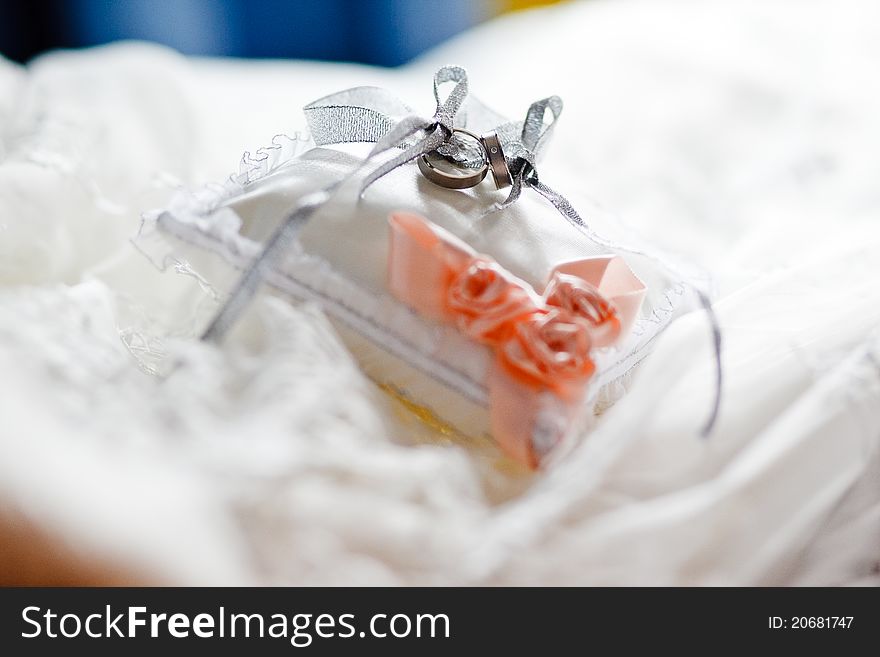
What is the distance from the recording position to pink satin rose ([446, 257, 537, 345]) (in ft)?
2.18

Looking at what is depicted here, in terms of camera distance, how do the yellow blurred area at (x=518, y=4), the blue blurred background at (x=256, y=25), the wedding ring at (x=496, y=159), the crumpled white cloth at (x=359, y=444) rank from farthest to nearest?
1. the yellow blurred area at (x=518, y=4)
2. the blue blurred background at (x=256, y=25)
3. the wedding ring at (x=496, y=159)
4. the crumpled white cloth at (x=359, y=444)

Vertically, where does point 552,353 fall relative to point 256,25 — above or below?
above

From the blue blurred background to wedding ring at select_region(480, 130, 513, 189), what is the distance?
167cm

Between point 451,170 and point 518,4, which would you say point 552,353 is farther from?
point 518,4

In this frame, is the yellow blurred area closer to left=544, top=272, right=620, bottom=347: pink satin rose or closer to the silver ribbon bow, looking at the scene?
the silver ribbon bow

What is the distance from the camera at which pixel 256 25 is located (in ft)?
7.42

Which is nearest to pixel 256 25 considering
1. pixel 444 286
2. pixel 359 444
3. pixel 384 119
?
pixel 384 119

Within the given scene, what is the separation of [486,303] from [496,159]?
0.60ft

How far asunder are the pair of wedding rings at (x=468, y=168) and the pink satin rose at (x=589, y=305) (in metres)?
0.15

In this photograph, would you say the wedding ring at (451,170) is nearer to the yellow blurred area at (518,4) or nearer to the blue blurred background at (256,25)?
the blue blurred background at (256,25)

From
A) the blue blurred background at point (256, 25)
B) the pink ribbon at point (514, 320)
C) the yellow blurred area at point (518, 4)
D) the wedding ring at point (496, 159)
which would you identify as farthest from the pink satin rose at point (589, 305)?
the yellow blurred area at point (518, 4)

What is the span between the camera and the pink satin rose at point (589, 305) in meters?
0.68

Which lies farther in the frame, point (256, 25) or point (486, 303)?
point (256, 25)
